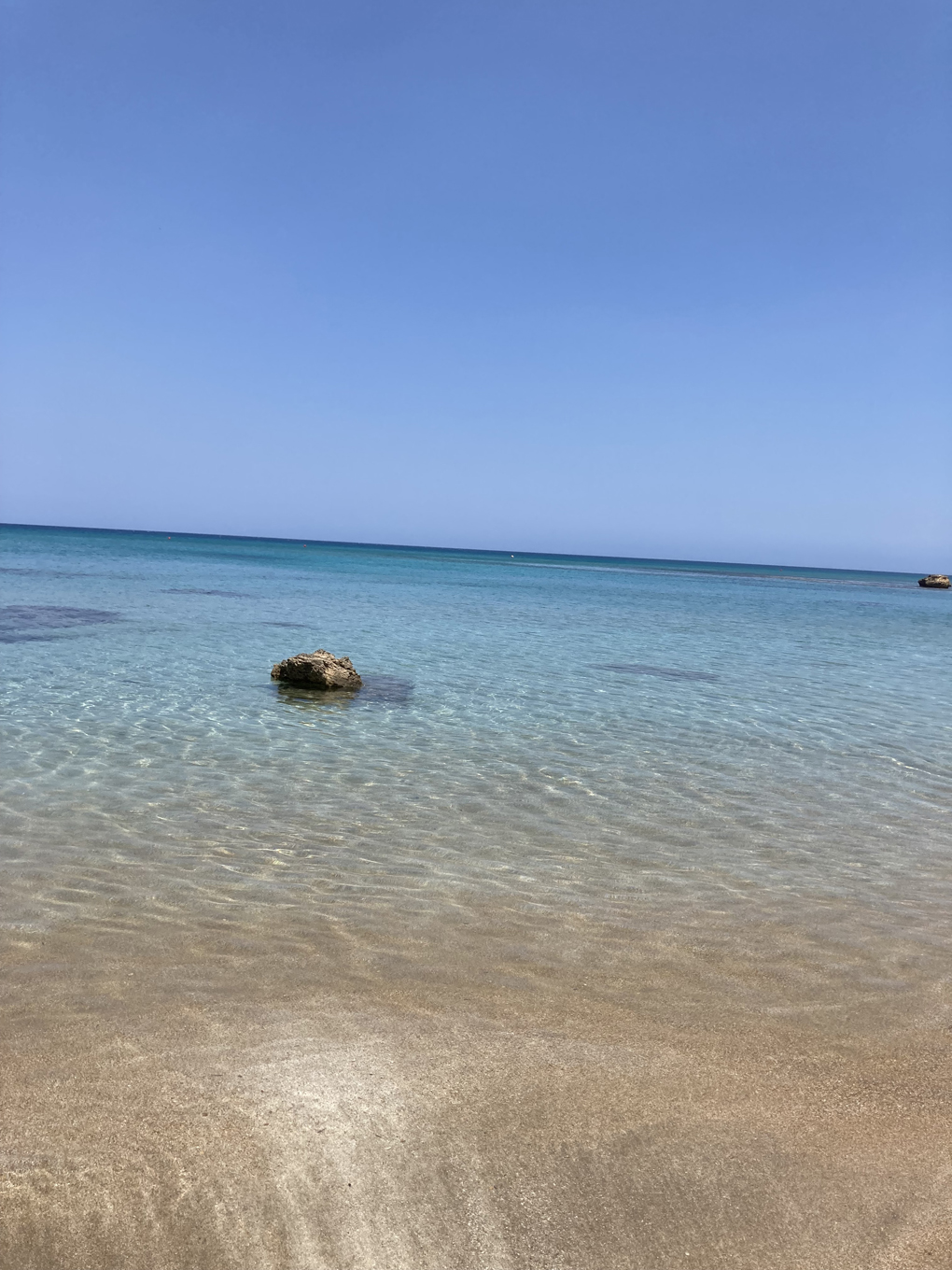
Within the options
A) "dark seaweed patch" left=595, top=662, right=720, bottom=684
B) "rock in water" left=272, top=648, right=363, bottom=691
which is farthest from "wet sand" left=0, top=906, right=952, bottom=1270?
"dark seaweed patch" left=595, top=662, right=720, bottom=684

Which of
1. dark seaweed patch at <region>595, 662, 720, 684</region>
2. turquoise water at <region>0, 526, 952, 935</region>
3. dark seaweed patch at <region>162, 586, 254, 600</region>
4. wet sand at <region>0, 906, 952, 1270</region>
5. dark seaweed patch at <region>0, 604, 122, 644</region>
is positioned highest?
dark seaweed patch at <region>162, 586, 254, 600</region>

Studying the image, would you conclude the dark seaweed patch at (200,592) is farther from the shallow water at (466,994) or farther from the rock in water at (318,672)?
the shallow water at (466,994)

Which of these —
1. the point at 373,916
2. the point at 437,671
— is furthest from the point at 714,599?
the point at 373,916

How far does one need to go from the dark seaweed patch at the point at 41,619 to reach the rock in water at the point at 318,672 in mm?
6562

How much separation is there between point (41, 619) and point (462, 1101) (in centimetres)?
1986

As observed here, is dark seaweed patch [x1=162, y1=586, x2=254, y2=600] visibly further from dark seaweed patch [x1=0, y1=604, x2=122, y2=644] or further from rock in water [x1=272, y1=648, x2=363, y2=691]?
rock in water [x1=272, y1=648, x2=363, y2=691]

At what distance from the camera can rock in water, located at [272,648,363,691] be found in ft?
41.3

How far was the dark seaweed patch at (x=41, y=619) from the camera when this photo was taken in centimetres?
1714

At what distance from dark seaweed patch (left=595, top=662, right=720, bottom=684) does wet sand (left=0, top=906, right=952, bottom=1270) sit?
1090 cm

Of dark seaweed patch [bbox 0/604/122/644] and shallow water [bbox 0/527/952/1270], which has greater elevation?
dark seaweed patch [bbox 0/604/122/644]

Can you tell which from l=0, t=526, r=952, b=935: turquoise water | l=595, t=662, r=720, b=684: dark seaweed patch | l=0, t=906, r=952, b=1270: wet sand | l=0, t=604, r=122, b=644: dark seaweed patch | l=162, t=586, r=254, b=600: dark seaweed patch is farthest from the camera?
l=162, t=586, r=254, b=600: dark seaweed patch

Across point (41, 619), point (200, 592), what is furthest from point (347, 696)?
point (200, 592)

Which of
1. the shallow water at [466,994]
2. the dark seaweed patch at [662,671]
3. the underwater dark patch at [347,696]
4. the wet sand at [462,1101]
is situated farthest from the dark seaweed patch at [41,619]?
the wet sand at [462,1101]

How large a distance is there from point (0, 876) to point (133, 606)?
21.3 metres
